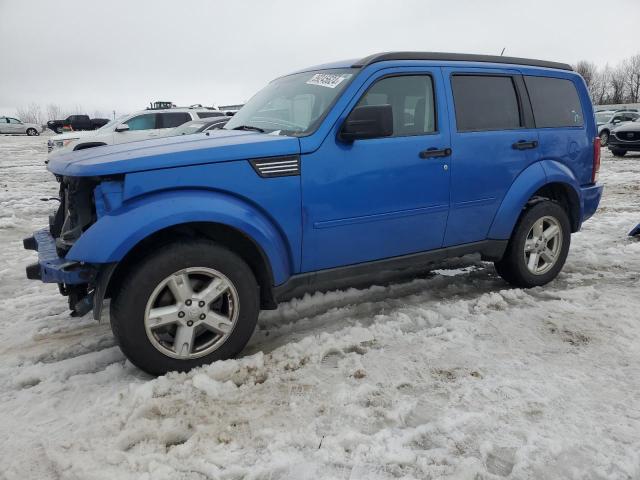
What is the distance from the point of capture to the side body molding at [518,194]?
162 inches

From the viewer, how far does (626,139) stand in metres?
16.4

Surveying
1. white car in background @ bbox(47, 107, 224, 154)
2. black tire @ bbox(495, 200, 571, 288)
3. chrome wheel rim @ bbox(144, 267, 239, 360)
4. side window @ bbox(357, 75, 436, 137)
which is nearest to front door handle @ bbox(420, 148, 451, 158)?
side window @ bbox(357, 75, 436, 137)

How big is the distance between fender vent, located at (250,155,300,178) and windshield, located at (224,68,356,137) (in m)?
0.24

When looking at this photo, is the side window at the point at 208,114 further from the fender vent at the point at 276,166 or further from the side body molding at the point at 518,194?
the fender vent at the point at 276,166

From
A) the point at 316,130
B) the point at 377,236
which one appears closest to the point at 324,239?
the point at 377,236

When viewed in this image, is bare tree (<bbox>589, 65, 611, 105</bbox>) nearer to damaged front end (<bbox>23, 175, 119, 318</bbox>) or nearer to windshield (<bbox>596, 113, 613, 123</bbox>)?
windshield (<bbox>596, 113, 613, 123</bbox>)

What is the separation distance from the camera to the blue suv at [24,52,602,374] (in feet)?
9.15

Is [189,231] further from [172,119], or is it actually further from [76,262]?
[172,119]

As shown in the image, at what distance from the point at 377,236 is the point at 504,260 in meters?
1.55

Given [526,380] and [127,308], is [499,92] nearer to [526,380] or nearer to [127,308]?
[526,380]

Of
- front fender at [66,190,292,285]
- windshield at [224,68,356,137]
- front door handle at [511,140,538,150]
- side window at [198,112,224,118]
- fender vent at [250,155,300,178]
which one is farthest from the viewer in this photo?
side window at [198,112,224,118]

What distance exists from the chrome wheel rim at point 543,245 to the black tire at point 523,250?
0.03 metres

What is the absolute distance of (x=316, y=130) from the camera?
3.25 m

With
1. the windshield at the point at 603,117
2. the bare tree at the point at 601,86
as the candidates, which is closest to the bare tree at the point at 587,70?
the bare tree at the point at 601,86
